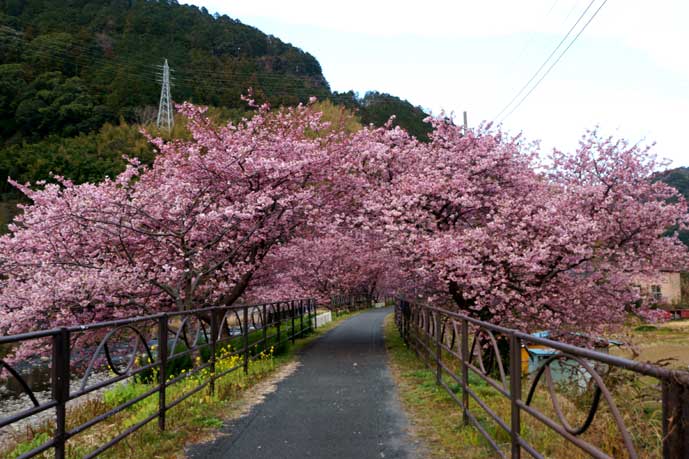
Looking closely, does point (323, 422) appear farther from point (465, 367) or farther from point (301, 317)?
point (301, 317)

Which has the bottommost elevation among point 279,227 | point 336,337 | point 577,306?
point 336,337

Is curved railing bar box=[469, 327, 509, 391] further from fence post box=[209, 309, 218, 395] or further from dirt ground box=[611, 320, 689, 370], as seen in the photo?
dirt ground box=[611, 320, 689, 370]

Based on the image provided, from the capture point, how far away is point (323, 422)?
7188 millimetres

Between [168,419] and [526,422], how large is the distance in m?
4.31

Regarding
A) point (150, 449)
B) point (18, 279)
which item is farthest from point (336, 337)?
point (150, 449)

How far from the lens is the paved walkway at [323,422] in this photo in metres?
5.91

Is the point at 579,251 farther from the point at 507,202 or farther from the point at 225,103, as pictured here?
the point at 225,103

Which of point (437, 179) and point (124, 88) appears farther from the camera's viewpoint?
point (124, 88)

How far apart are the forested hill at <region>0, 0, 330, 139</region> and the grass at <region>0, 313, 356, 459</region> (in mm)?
50382

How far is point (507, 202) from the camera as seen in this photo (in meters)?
13.8

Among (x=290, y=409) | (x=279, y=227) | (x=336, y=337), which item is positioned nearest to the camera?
(x=290, y=409)

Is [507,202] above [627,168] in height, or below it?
below

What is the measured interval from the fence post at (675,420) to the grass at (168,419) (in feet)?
15.5

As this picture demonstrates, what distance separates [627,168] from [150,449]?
44.5ft
